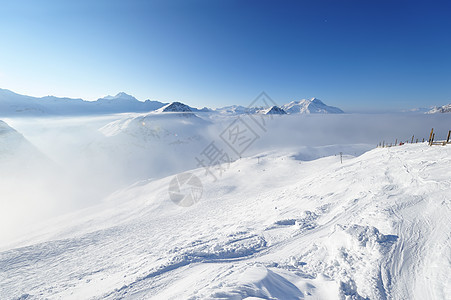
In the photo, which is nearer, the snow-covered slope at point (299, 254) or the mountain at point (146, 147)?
the snow-covered slope at point (299, 254)

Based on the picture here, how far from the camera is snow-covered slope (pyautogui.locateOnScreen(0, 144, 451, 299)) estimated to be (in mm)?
4477

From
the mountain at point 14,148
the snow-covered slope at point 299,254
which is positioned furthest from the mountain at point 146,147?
the snow-covered slope at point 299,254

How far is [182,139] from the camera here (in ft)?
478

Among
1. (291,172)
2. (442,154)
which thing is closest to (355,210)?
(442,154)

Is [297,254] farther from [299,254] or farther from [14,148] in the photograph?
[14,148]

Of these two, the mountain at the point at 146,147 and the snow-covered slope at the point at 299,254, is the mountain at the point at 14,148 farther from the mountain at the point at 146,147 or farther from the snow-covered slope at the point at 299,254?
the snow-covered slope at the point at 299,254

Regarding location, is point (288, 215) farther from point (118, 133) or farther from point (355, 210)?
point (118, 133)

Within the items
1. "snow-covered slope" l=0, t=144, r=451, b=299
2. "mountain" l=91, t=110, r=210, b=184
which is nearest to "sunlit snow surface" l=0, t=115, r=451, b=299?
"snow-covered slope" l=0, t=144, r=451, b=299

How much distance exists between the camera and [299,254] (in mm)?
6254

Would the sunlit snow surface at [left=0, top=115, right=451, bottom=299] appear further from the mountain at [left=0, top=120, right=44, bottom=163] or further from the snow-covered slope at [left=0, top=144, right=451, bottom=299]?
the mountain at [left=0, top=120, right=44, bottom=163]

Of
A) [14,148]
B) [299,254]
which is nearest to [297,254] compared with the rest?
[299,254]

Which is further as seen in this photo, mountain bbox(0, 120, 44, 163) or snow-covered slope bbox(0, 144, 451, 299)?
mountain bbox(0, 120, 44, 163)

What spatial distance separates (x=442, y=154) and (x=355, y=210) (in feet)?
28.4

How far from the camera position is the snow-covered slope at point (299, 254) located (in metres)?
4.48
